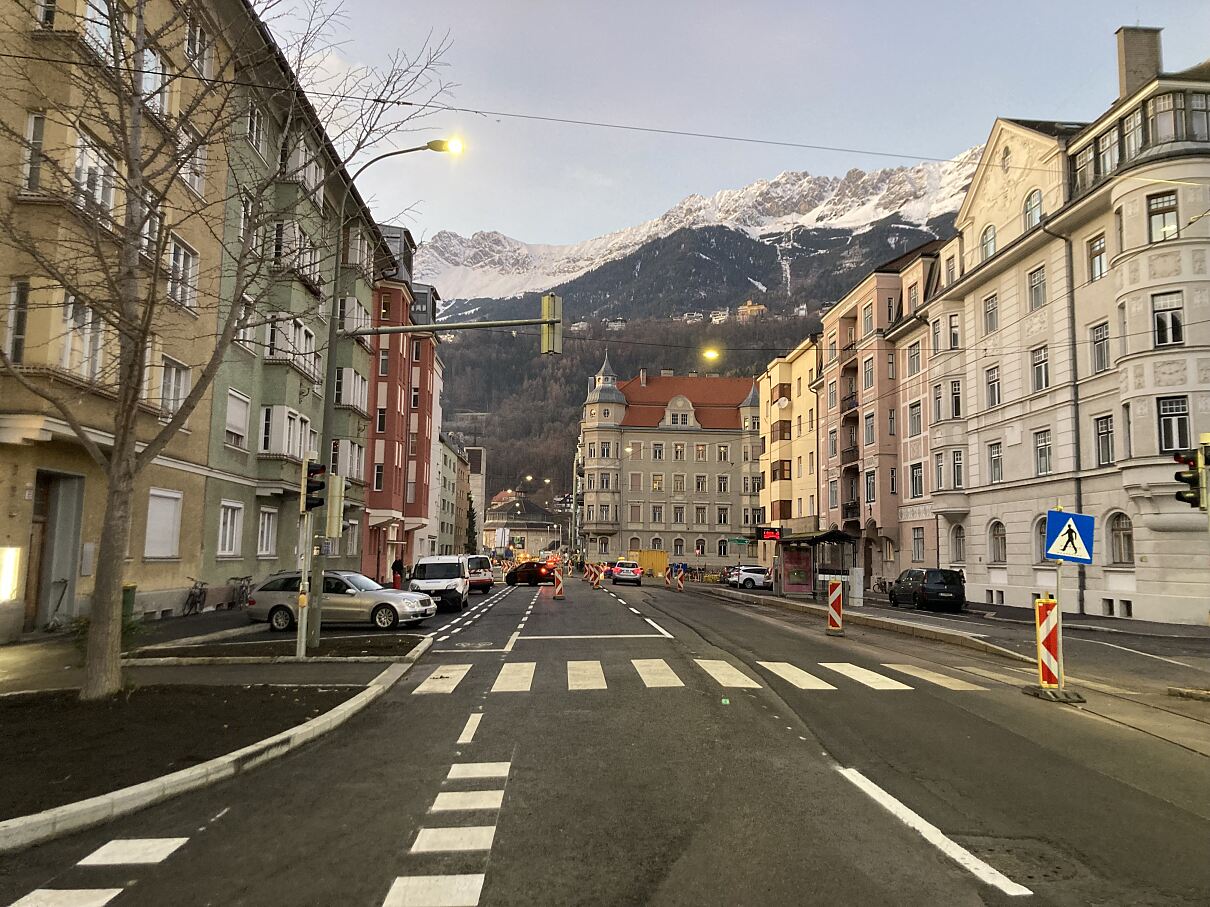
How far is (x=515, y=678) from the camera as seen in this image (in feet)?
40.0

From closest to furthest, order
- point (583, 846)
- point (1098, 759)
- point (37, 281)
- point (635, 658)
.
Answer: point (583, 846) → point (1098, 759) → point (635, 658) → point (37, 281)

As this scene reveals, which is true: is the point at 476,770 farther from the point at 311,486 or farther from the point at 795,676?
the point at 311,486

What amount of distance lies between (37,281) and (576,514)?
101 meters

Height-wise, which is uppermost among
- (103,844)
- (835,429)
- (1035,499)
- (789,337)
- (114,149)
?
(789,337)

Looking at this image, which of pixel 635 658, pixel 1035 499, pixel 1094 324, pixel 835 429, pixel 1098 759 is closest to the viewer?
pixel 1098 759

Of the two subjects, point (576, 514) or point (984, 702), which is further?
point (576, 514)

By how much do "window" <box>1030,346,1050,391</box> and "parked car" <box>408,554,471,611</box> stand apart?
78.2ft

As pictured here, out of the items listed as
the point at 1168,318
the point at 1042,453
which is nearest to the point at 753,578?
the point at 1042,453

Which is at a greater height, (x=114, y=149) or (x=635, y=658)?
(x=114, y=149)

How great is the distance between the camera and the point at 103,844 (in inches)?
215

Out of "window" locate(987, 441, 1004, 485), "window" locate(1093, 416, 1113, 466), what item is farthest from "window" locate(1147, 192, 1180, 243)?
"window" locate(987, 441, 1004, 485)

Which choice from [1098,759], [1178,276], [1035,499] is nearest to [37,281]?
[1098,759]

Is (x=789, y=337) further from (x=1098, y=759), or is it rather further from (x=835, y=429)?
(x=1098, y=759)

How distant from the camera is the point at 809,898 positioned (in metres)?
4.39
